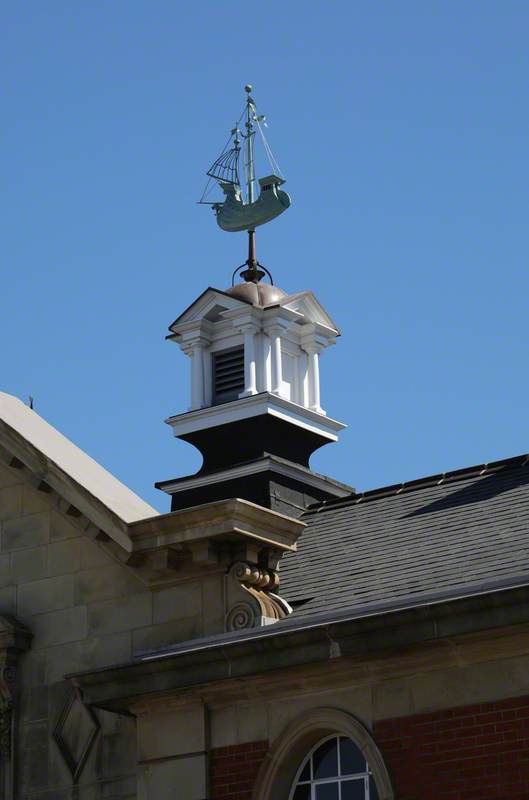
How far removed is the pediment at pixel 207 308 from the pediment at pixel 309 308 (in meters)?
0.68

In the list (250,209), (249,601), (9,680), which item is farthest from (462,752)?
(250,209)

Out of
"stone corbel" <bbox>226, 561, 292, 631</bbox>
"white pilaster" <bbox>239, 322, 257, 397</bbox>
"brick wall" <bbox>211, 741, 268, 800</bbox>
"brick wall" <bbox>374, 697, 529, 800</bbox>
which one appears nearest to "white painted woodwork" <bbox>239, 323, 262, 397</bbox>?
"white pilaster" <bbox>239, 322, 257, 397</bbox>

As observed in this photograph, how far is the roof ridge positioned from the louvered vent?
292 centimetres

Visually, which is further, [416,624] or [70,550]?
[70,550]

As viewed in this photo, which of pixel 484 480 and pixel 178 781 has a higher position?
pixel 484 480

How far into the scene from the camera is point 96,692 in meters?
19.5

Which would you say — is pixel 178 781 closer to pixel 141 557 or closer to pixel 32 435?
pixel 141 557

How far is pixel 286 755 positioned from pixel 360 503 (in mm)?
4992

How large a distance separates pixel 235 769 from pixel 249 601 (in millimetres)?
1843

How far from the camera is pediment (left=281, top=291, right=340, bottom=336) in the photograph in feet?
83.5

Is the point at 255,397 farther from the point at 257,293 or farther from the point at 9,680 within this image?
Result: the point at 9,680

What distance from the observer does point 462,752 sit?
1709cm

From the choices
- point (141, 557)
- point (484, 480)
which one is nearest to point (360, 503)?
point (484, 480)

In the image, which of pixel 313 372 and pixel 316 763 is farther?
pixel 313 372
